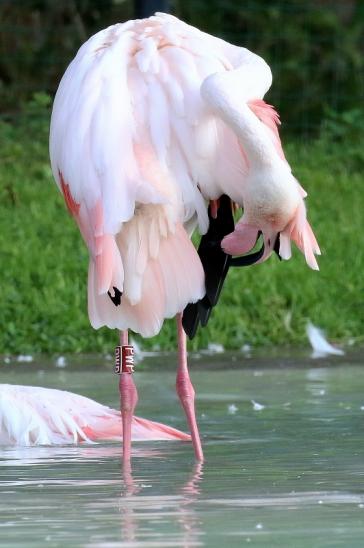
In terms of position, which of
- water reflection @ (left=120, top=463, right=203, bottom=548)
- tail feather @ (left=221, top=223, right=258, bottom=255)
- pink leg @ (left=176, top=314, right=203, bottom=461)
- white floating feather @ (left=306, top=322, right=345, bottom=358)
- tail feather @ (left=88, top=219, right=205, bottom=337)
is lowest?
white floating feather @ (left=306, top=322, right=345, bottom=358)

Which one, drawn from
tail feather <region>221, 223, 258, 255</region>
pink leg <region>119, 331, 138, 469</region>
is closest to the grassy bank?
pink leg <region>119, 331, 138, 469</region>

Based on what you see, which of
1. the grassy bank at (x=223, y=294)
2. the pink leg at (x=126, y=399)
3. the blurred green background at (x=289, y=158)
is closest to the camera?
the pink leg at (x=126, y=399)

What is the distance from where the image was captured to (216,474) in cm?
491

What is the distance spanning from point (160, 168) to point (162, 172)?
17mm

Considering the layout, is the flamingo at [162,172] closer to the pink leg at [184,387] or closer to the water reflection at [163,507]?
the pink leg at [184,387]

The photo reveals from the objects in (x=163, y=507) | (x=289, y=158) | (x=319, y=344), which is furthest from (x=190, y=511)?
(x=289, y=158)

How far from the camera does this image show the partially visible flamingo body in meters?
5.82

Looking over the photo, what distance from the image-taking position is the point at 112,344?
27.1 ft

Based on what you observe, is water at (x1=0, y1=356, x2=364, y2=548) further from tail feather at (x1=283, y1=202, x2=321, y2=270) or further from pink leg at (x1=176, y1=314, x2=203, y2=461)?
tail feather at (x1=283, y1=202, x2=321, y2=270)

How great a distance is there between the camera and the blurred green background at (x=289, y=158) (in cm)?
855

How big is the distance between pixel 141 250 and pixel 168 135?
1.28 feet

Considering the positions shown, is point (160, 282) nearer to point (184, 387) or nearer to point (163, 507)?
point (184, 387)

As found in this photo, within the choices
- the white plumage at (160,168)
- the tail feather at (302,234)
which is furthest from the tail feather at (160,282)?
the tail feather at (302,234)

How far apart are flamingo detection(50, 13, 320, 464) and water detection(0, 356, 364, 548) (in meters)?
0.26
